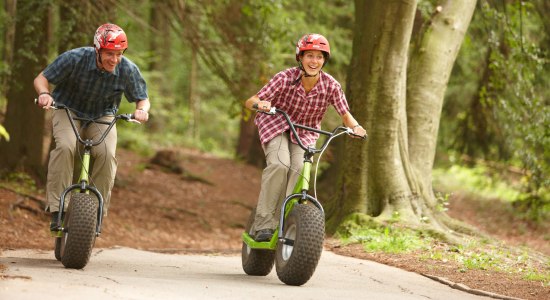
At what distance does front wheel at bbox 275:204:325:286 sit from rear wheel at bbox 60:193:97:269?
5.50 feet

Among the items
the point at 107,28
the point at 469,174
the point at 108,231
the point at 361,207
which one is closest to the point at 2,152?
the point at 108,231

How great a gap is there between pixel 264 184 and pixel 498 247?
4.39m

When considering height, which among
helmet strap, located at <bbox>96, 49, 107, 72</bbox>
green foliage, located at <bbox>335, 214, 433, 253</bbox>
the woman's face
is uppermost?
the woman's face

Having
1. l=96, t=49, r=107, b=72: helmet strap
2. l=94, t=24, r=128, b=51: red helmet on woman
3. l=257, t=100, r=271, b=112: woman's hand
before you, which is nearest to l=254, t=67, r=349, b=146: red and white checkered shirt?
l=257, t=100, r=271, b=112: woman's hand

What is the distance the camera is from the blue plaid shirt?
25.0 feet

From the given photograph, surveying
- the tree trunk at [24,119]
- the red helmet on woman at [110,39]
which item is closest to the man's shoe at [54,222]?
the red helmet on woman at [110,39]

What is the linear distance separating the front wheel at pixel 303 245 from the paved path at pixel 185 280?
4.2 inches

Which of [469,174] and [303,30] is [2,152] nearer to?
[303,30]

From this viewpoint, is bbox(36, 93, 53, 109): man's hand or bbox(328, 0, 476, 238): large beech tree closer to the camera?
bbox(36, 93, 53, 109): man's hand

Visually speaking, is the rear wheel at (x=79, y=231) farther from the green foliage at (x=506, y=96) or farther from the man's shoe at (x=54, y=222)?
the green foliage at (x=506, y=96)

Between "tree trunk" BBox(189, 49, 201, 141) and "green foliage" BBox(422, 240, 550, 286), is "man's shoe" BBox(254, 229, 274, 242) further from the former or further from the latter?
"tree trunk" BBox(189, 49, 201, 141)

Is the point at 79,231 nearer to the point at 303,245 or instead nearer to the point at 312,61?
the point at 303,245

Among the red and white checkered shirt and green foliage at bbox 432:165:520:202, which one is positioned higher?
the red and white checkered shirt

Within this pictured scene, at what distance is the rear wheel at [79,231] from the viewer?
23.1 feet
